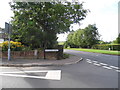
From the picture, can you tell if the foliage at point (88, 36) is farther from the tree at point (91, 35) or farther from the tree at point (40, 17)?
the tree at point (40, 17)

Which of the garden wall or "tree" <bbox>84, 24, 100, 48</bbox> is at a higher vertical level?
"tree" <bbox>84, 24, 100, 48</bbox>

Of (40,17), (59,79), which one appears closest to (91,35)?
(40,17)

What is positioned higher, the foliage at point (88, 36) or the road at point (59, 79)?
the foliage at point (88, 36)

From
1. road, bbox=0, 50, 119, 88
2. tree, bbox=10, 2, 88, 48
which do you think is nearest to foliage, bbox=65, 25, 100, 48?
tree, bbox=10, 2, 88, 48

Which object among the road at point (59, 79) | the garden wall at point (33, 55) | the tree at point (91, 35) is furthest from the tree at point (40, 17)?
the tree at point (91, 35)

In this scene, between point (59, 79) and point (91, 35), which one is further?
point (91, 35)

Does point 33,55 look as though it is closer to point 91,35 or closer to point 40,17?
point 40,17

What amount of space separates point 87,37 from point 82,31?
3.33 metres

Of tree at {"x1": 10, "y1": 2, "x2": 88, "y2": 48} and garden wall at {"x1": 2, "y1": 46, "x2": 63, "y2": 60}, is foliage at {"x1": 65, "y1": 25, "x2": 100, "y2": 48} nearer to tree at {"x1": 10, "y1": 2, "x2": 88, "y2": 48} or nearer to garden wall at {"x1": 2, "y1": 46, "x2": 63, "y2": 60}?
tree at {"x1": 10, "y1": 2, "x2": 88, "y2": 48}

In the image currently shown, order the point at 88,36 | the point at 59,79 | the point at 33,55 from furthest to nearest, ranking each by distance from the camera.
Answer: the point at 88,36
the point at 33,55
the point at 59,79

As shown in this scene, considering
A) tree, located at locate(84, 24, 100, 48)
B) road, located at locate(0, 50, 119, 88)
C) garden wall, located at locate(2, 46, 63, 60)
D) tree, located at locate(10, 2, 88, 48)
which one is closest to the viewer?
road, located at locate(0, 50, 119, 88)

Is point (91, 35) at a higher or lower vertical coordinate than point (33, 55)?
higher

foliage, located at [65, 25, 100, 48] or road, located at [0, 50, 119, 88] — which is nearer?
road, located at [0, 50, 119, 88]

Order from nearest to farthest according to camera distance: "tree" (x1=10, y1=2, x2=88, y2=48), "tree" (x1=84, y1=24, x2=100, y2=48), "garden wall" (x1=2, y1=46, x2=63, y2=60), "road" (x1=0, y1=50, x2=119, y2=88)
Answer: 1. "road" (x1=0, y1=50, x2=119, y2=88)
2. "tree" (x1=10, y1=2, x2=88, y2=48)
3. "garden wall" (x1=2, y1=46, x2=63, y2=60)
4. "tree" (x1=84, y1=24, x2=100, y2=48)
